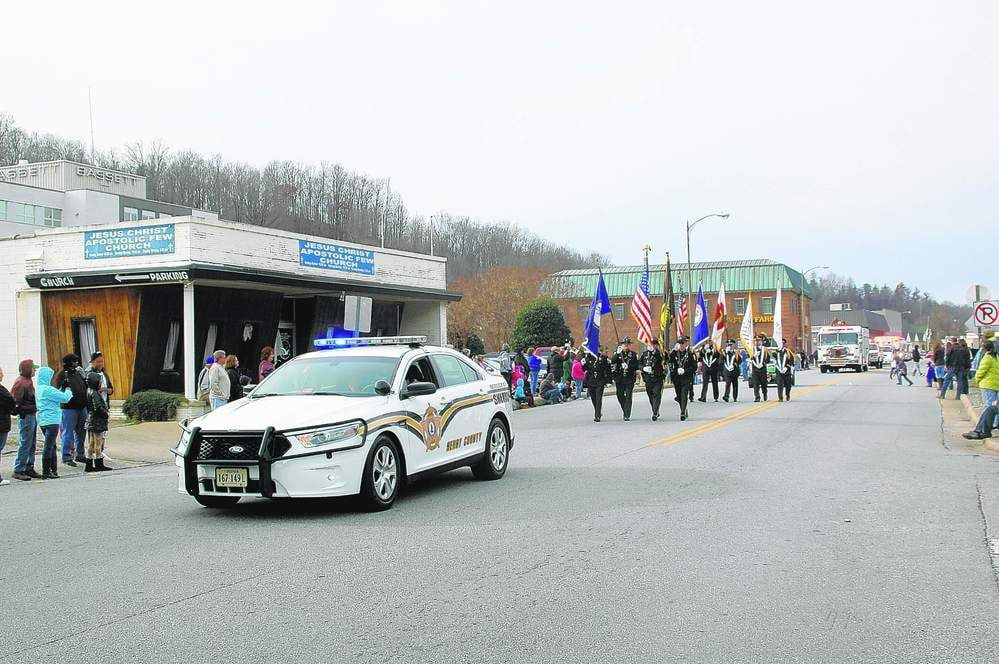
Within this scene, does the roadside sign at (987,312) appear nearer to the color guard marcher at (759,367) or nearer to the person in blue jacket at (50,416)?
the color guard marcher at (759,367)

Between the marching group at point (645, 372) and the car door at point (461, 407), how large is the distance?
31.1 feet

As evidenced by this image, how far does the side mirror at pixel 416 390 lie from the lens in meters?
10.1

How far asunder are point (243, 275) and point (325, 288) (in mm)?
3901

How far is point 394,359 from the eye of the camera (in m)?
10.7

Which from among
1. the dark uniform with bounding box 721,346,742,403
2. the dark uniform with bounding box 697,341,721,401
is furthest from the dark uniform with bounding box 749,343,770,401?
the dark uniform with bounding box 697,341,721,401

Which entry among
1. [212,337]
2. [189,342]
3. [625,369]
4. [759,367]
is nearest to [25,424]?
[189,342]

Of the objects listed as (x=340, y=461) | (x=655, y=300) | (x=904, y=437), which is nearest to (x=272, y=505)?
(x=340, y=461)

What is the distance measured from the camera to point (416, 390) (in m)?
10.2

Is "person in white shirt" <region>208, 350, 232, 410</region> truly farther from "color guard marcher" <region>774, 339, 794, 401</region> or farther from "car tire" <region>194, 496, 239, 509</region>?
"color guard marcher" <region>774, 339, 794, 401</region>

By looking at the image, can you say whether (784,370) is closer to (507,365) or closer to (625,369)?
(507,365)

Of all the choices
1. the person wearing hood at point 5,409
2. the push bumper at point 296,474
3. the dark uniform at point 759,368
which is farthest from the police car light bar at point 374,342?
the dark uniform at point 759,368

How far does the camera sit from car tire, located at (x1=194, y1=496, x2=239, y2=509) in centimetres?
948

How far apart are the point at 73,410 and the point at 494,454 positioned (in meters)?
6.77

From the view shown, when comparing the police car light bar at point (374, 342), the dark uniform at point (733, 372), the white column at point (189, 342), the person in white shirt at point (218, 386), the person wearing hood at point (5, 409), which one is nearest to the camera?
the police car light bar at point (374, 342)
